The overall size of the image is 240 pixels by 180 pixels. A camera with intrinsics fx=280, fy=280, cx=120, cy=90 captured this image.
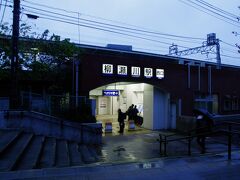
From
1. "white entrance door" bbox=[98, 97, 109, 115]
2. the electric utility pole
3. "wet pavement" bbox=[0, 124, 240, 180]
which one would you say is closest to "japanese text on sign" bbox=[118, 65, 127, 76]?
the electric utility pole

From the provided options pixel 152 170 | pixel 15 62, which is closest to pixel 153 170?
pixel 152 170

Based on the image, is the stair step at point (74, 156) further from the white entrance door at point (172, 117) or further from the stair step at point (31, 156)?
the white entrance door at point (172, 117)

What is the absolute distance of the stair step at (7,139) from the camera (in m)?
8.01

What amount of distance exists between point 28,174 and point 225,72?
75.4 ft

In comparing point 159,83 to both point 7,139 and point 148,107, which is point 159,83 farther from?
point 7,139

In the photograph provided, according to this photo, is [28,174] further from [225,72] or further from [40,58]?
[225,72]

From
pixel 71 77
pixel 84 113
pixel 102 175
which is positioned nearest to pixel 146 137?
pixel 84 113

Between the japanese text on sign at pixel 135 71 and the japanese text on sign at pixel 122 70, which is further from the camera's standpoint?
the japanese text on sign at pixel 135 71

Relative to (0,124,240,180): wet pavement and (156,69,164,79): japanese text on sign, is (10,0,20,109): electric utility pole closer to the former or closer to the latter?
(0,124,240,180): wet pavement

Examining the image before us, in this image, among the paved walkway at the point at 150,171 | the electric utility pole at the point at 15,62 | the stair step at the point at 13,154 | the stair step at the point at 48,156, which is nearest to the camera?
the paved walkway at the point at 150,171

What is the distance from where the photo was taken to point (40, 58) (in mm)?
16016

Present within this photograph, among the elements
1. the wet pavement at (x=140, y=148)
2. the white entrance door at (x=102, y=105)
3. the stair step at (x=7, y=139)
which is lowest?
the wet pavement at (x=140, y=148)

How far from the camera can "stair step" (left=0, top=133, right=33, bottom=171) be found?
666 centimetres

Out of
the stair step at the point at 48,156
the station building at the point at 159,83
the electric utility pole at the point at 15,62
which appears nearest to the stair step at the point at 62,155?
the stair step at the point at 48,156
